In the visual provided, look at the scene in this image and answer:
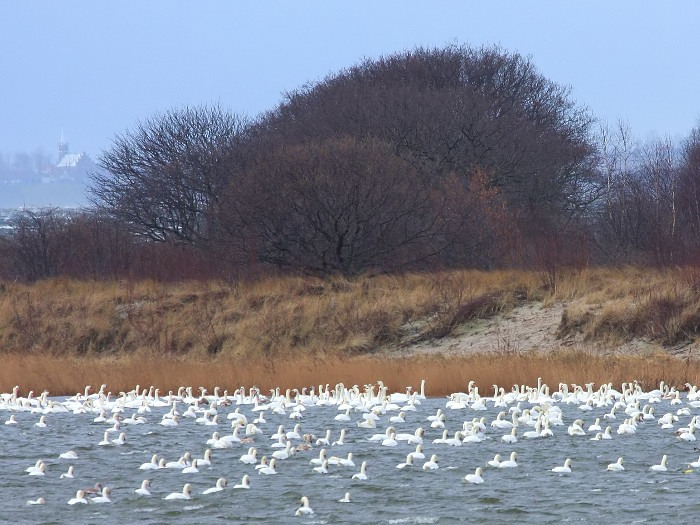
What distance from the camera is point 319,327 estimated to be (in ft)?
103

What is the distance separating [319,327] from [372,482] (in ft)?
54.4

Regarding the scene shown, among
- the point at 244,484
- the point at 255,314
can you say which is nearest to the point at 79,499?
the point at 244,484

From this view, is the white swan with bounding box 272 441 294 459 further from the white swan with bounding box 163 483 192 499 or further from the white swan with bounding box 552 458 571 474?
the white swan with bounding box 552 458 571 474

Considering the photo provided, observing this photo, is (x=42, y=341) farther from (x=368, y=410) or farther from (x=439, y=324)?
(x=368, y=410)

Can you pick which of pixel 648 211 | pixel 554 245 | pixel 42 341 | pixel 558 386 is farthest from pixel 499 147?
pixel 558 386

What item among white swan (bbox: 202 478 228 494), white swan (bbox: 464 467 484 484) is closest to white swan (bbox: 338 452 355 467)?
white swan (bbox: 464 467 484 484)

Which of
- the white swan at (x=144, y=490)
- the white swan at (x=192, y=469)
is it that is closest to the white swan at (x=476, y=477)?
the white swan at (x=192, y=469)

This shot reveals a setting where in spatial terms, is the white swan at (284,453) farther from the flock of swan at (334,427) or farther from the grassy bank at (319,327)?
the grassy bank at (319,327)

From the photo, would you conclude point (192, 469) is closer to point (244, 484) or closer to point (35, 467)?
point (244, 484)

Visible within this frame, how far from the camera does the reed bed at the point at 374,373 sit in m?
23.6

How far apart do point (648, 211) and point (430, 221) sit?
7.79 metres

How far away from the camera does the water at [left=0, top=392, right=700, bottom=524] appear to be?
517 inches

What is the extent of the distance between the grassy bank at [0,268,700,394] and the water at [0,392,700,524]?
5354 millimetres

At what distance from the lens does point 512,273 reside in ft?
108
